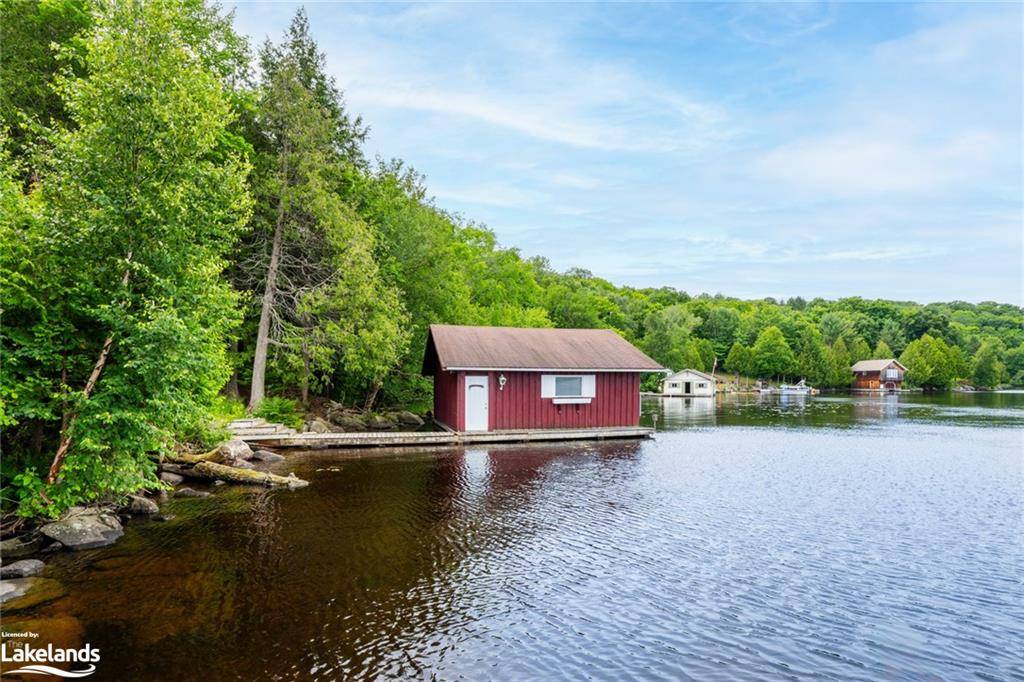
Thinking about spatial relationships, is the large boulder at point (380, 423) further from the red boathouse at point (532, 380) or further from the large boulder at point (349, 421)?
the red boathouse at point (532, 380)

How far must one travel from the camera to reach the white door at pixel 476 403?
22047 mm

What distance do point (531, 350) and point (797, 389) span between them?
6214cm

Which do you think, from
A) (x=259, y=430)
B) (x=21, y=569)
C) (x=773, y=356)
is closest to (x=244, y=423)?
(x=259, y=430)

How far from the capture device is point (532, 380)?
22812 mm

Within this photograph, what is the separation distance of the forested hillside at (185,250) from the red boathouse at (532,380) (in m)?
3.52

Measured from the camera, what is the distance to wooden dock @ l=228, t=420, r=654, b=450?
1950cm

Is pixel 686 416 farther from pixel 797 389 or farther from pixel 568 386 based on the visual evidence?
pixel 797 389

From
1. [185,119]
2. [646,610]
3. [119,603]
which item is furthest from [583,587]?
[185,119]

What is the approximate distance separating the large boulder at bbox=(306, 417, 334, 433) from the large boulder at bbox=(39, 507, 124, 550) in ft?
38.2

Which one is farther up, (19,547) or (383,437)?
(383,437)

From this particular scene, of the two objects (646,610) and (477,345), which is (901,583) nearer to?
(646,610)

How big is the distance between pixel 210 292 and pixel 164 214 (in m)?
1.61

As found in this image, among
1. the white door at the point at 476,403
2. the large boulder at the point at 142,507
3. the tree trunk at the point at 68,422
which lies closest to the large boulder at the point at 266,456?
the large boulder at the point at 142,507

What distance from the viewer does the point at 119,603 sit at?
7102 mm
